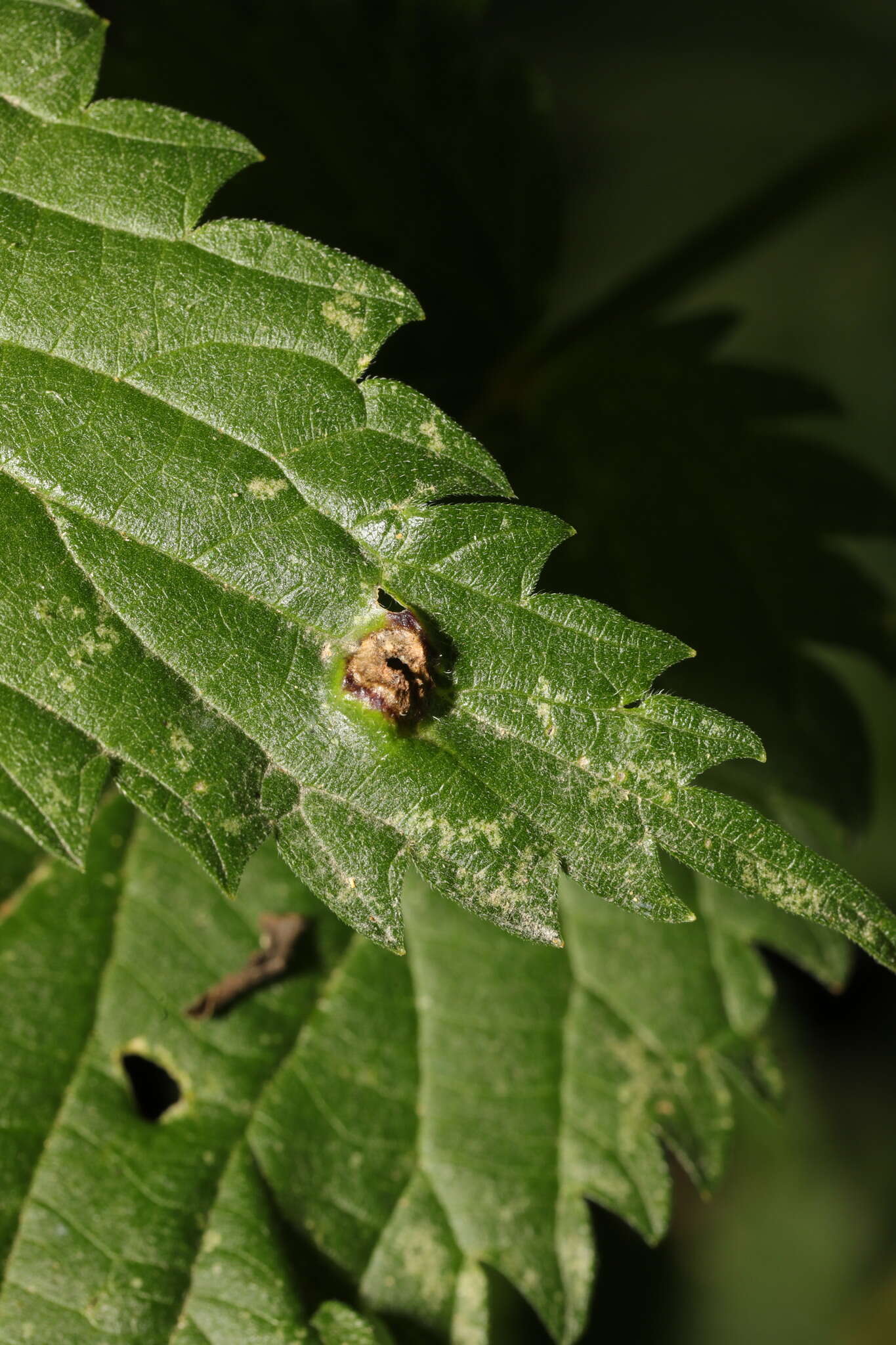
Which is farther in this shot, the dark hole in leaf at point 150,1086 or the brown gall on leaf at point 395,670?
the dark hole in leaf at point 150,1086

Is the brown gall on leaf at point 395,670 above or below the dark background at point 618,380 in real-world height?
below

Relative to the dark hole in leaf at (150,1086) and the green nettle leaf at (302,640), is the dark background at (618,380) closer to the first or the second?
the green nettle leaf at (302,640)

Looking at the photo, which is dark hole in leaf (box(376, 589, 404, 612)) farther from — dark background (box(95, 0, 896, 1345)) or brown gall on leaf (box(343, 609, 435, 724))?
dark background (box(95, 0, 896, 1345))

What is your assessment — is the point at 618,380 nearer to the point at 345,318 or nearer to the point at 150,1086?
the point at 345,318

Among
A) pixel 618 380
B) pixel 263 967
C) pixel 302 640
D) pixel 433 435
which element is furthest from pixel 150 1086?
pixel 618 380

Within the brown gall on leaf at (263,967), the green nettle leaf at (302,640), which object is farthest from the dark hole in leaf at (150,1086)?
the green nettle leaf at (302,640)

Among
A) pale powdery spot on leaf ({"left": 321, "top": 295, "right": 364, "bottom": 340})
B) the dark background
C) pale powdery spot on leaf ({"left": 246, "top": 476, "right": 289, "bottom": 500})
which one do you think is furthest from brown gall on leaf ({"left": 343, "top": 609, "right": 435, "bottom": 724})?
the dark background
